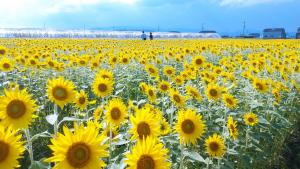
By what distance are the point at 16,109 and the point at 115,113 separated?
0.82 meters

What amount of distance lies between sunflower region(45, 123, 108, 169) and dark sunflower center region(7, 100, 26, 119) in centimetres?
56

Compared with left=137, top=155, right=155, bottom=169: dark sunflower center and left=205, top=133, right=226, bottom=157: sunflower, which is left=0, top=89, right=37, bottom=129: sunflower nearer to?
left=137, top=155, right=155, bottom=169: dark sunflower center

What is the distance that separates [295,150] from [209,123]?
2321 millimetres

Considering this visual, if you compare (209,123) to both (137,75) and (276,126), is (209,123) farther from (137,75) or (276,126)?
(137,75)

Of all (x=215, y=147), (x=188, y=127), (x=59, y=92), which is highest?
(x=59, y=92)

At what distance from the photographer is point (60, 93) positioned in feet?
9.80

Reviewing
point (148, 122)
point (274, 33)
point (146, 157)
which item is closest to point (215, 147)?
point (148, 122)

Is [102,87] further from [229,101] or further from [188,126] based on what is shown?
[229,101]

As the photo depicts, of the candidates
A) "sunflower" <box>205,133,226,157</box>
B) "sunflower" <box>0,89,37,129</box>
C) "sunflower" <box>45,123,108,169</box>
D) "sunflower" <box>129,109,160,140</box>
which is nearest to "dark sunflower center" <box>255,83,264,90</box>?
"sunflower" <box>205,133,226,157</box>

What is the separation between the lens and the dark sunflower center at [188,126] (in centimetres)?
279

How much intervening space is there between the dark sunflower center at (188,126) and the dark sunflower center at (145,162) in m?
0.90

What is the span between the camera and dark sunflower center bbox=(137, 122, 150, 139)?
2469 millimetres

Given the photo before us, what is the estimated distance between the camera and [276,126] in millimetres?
4906

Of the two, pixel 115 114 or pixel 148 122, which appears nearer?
pixel 148 122
